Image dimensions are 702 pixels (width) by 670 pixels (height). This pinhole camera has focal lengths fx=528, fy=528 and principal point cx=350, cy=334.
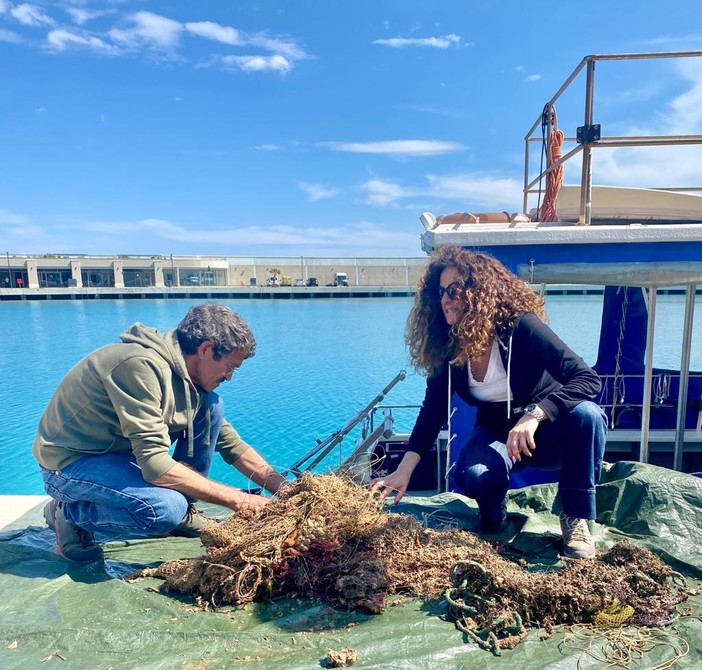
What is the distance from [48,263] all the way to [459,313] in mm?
68202

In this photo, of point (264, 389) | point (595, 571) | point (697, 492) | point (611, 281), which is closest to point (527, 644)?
point (595, 571)

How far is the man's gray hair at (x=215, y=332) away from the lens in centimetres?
268

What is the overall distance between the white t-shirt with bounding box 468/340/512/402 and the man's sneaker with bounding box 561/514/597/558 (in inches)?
26.2

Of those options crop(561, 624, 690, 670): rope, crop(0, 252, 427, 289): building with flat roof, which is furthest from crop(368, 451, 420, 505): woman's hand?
crop(0, 252, 427, 289): building with flat roof

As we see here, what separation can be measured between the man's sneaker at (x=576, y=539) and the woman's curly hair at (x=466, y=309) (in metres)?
0.95

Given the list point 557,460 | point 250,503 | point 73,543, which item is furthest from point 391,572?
point 73,543

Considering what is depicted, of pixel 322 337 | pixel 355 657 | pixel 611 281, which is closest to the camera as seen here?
pixel 355 657

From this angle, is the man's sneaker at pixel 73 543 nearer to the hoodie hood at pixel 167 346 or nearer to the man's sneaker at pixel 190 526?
the man's sneaker at pixel 190 526

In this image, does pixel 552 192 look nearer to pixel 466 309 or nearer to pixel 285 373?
pixel 466 309

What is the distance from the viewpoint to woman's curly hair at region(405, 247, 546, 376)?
2729 millimetres

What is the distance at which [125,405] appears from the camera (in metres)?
2.50

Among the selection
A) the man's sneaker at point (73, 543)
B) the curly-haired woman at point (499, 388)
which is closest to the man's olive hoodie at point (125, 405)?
the man's sneaker at point (73, 543)

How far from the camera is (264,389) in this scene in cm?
1616

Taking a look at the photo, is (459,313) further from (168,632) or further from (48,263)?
(48,263)
